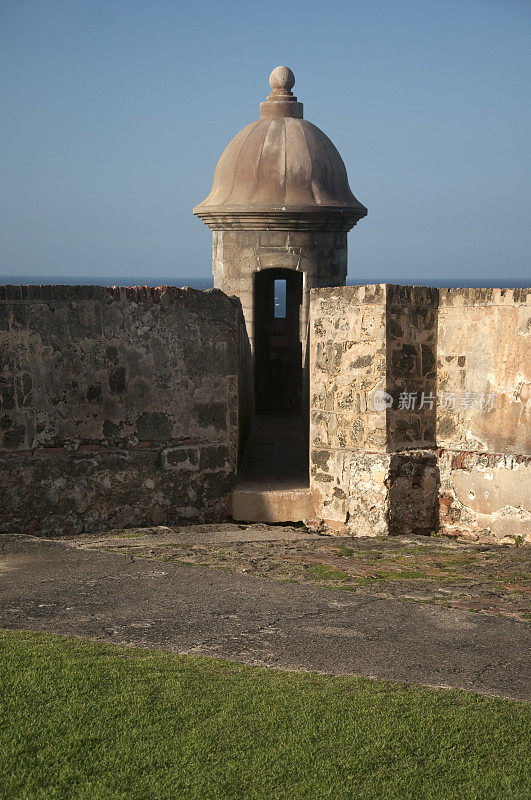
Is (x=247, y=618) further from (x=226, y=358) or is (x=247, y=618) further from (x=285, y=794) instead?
(x=226, y=358)

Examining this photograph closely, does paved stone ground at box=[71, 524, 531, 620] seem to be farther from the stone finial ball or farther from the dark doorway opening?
the stone finial ball

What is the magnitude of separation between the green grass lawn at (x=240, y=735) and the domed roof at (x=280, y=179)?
7.63 m

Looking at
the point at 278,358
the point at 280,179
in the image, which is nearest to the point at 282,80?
the point at 280,179

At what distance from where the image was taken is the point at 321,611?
Answer: 5.18m

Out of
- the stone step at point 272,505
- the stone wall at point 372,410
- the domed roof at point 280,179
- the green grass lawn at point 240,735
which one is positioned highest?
the domed roof at point 280,179

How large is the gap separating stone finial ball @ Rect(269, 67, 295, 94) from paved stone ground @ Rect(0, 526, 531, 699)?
7610mm

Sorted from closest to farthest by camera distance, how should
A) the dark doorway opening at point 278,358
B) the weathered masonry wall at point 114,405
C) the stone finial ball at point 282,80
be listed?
the weathered masonry wall at point 114,405 → the stone finial ball at point 282,80 → the dark doorway opening at point 278,358

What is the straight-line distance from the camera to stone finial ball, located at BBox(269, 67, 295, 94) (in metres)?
11.7

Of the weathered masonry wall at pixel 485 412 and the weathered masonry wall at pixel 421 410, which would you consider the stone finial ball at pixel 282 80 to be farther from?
the weathered masonry wall at pixel 485 412

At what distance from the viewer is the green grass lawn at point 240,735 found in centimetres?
329


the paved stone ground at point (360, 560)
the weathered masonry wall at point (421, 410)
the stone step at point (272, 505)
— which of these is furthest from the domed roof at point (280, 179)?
the paved stone ground at point (360, 560)

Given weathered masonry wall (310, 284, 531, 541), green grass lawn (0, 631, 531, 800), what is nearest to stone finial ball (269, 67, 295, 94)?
weathered masonry wall (310, 284, 531, 541)

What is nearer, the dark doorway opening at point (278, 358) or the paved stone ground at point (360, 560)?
the paved stone ground at point (360, 560)

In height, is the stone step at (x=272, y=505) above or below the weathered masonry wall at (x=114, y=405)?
below
